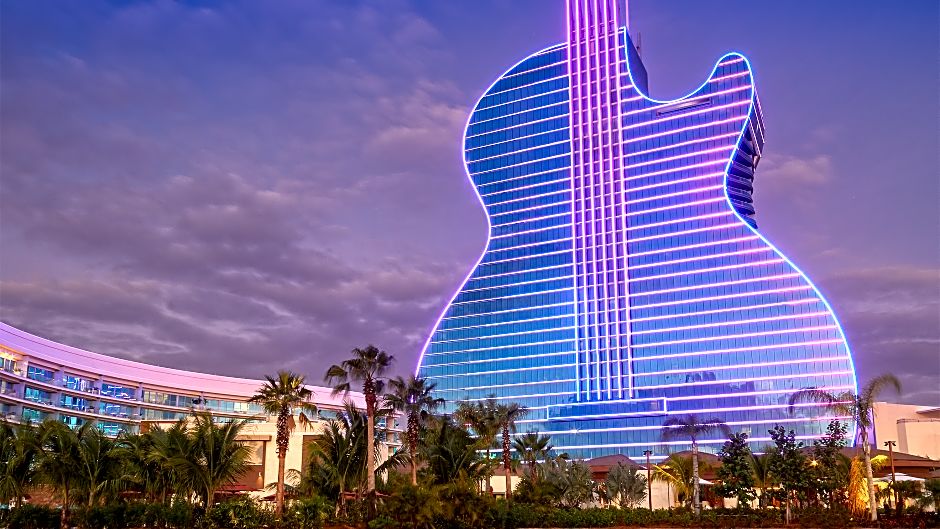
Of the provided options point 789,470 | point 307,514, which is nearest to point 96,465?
point 307,514

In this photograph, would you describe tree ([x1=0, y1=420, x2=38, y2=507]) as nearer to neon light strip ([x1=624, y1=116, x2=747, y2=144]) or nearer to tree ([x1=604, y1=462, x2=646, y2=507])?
tree ([x1=604, y1=462, x2=646, y2=507])

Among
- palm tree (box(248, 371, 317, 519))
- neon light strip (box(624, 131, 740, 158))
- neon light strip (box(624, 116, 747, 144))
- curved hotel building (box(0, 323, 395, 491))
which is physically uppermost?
neon light strip (box(624, 116, 747, 144))

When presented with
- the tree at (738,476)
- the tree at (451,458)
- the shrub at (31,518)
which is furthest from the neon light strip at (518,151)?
the shrub at (31,518)

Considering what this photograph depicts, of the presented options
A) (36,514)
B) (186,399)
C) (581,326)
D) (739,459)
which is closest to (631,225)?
(581,326)

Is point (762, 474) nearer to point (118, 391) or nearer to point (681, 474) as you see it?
point (681, 474)

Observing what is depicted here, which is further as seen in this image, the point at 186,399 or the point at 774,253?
the point at 774,253

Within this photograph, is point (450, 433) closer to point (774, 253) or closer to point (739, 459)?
point (739, 459)

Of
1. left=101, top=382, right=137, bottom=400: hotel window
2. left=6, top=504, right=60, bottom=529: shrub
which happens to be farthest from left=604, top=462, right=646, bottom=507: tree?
left=101, top=382, right=137, bottom=400: hotel window

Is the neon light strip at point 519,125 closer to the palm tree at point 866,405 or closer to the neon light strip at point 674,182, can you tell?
the neon light strip at point 674,182

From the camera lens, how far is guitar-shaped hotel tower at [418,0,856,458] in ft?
476

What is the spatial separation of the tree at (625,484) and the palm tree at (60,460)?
41.7 m

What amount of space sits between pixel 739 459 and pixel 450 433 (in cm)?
2025

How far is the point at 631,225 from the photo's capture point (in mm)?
158625

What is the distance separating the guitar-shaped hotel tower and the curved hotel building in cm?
3932
